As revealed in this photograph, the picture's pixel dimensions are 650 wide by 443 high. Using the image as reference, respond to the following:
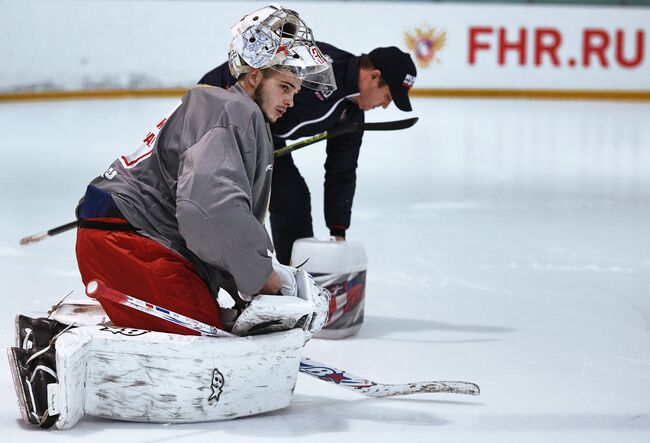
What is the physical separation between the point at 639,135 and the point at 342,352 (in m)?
6.14

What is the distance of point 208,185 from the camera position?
2.05m

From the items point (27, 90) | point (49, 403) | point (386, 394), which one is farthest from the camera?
point (27, 90)

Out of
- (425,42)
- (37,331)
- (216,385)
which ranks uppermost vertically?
(37,331)

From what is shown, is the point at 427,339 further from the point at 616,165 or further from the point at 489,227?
the point at 616,165

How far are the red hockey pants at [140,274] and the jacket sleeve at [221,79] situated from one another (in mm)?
969

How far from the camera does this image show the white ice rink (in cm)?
224

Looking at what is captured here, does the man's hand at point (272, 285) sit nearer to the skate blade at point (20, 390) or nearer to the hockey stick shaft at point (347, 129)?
the skate blade at point (20, 390)

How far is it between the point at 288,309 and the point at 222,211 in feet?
0.88

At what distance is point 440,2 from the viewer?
11.2 metres

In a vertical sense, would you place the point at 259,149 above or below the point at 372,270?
above

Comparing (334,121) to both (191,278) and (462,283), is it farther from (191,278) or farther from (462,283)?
(191,278)

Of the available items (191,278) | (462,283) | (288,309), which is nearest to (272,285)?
(288,309)

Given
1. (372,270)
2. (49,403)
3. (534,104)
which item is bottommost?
(534,104)

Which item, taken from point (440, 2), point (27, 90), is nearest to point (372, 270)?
point (27, 90)
